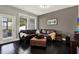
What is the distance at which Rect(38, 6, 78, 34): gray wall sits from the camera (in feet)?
11.5

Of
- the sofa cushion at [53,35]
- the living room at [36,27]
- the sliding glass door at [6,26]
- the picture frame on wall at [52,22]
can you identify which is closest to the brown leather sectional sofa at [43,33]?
the living room at [36,27]

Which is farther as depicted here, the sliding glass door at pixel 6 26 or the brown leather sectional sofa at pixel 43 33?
the sliding glass door at pixel 6 26

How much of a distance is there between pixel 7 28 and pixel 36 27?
1355 mm

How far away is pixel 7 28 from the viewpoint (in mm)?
4031

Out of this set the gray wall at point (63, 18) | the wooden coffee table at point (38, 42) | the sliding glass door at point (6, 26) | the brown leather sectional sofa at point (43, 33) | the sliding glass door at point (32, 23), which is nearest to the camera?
the gray wall at point (63, 18)

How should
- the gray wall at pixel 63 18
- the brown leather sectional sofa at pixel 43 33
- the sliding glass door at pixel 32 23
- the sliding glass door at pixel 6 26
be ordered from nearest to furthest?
the gray wall at pixel 63 18 → the sliding glass door at pixel 32 23 → the brown leather sectional sofa at pixel 43 33 → the sliding glass door at pixel 6 26

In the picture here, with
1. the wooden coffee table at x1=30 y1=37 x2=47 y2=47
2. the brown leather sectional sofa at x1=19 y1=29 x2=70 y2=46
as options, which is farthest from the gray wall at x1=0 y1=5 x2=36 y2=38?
the wooden coffee table at x1=30 y1=37 x2=47 y2=47

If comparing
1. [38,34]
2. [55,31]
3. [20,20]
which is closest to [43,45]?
[38,34]

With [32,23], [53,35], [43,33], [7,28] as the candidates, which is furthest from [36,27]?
[7,28]

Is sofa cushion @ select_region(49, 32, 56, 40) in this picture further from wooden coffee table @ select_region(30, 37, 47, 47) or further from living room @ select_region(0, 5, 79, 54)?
wooden coffee table @ select_region(30, 37, 47, 47)

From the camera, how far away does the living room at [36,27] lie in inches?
141

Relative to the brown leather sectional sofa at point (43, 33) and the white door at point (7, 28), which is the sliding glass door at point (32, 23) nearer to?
the brown leather sectional sofa at point (43, 33)

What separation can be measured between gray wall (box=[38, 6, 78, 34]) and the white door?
1294 millimetres

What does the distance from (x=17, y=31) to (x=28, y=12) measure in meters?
1.00
